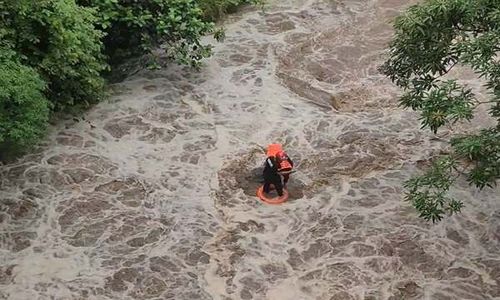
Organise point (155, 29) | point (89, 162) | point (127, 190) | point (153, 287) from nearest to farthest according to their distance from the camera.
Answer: point (153, 287), point (127, 190), point (89, 162), point (155, 29)

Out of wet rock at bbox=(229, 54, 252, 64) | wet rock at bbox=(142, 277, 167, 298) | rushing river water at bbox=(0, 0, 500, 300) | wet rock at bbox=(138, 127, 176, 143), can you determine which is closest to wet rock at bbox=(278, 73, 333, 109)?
rushing river water at bbox=(0, 0, 500, 300)

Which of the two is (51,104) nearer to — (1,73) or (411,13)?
(1,73)

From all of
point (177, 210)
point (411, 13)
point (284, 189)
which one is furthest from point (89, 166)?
point (411, 13)

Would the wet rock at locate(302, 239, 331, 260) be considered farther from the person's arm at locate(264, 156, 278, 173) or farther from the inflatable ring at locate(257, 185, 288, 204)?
the person's arm at locate(264, 156, 278, 173)

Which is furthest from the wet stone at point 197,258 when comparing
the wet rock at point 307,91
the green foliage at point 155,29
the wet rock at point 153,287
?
the green foliage at point 155,29

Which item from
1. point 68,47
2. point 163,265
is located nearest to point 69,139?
point 68,47

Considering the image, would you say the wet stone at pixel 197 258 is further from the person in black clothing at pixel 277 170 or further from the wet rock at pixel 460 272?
the wet rock at pixel 460 272

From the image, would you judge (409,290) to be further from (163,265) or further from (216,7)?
(216,7)
